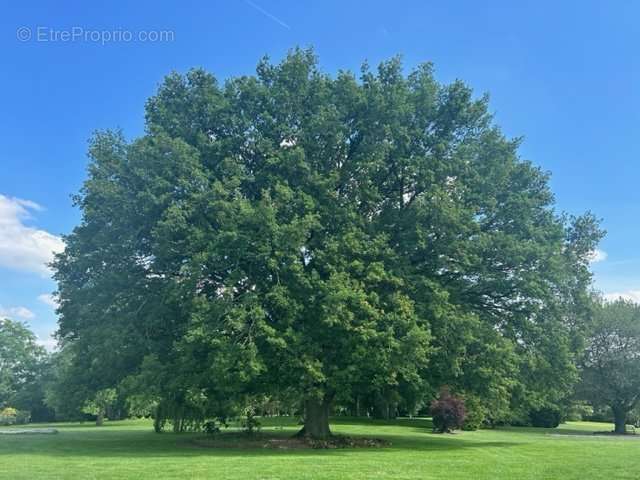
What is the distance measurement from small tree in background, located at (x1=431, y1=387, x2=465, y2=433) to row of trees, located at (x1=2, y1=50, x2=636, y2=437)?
554 inches

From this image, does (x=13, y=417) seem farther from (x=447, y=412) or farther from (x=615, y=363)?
(x=615, y=363)

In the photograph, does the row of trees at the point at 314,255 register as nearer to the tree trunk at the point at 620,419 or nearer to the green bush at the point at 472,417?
the green bush at the point at 472,417

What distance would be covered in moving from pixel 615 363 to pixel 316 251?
121 feet

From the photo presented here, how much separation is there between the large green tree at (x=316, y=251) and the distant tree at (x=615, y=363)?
84.4 ft

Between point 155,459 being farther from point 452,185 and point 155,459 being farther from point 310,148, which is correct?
point 452,185

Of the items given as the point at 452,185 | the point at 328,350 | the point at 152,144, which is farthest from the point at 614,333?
the point at 152,144

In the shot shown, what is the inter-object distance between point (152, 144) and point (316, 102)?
692 centimetres

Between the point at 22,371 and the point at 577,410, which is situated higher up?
the point at 22,371

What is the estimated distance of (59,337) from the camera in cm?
2472

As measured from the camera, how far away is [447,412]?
126ft

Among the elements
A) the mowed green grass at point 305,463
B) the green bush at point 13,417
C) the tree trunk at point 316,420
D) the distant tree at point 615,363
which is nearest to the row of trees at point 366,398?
the distant tree at point 615,363

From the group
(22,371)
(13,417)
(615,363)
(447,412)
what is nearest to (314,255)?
(447,412)

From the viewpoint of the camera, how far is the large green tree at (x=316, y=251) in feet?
66.4

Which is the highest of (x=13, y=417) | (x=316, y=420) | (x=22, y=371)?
(x=22, y=371)
